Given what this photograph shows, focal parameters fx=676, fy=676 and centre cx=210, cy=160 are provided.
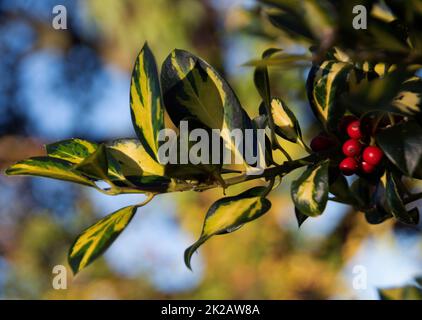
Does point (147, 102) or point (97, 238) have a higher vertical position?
point (147, 102)

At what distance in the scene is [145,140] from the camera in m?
0.55

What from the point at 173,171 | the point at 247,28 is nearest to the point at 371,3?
the point at 173,171

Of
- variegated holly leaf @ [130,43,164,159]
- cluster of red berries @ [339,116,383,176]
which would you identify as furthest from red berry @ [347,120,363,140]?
variegated holly leaf @ [130,43,164,159]

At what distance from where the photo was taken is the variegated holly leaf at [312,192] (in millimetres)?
502

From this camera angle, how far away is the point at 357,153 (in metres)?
0.54

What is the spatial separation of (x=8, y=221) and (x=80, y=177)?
11.0 feet

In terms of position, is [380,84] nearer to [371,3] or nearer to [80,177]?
[371,3]

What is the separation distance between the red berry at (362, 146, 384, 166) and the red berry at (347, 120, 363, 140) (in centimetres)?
1

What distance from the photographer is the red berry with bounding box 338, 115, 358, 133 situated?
0.57 metres

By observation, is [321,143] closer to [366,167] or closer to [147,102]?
[366,167]

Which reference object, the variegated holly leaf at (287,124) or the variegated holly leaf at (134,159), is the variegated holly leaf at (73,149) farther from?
the variegated holly leaf at (287,124)

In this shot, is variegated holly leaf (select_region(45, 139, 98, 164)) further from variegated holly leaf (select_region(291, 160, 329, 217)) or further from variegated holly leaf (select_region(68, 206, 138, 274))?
variegated holly leaf (select_region(291, 160, 329, 217))

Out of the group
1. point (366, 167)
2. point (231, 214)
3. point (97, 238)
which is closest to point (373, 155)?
point (366, 167)

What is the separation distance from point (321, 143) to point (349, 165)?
38mm
